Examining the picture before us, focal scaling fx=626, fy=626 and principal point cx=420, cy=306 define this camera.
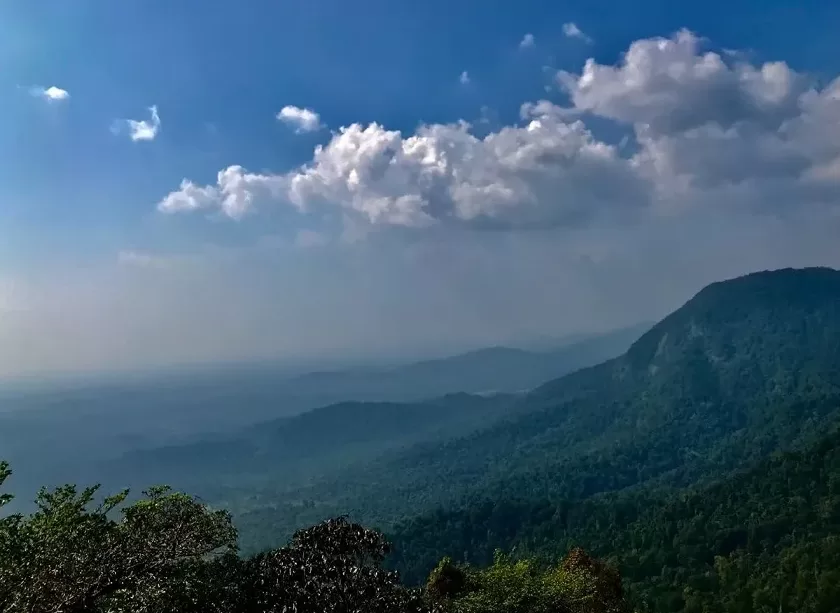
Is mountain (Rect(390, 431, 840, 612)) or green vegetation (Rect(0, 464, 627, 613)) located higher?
green vegetation (Rect(0, 464, 627, 613))

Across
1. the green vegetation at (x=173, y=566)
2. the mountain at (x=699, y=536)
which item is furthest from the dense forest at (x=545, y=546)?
the mountain at (x=699, y=536)

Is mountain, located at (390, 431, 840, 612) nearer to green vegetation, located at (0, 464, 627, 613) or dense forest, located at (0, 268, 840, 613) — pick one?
dense forest, located at (0, 268, 840, 613)

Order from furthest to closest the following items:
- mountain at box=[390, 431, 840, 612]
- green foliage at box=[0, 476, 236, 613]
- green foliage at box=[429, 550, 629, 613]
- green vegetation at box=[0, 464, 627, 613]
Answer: mountain at box=[390, 431, 840, 612]
green foliage at box=[429, 550, 629, 613]
green foliage at box=[0, 476, 236, 613]
green vegetation at box=[0, 464, 627, 613]

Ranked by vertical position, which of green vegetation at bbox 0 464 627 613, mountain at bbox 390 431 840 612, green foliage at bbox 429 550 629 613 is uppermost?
green vegetation at bbox 0 464 627 613

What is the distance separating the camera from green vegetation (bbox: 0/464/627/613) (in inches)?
547

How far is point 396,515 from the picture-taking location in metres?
193

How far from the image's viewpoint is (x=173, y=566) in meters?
16.0

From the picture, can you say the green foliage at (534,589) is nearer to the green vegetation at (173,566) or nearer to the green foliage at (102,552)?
the green vegetation at (173,566)

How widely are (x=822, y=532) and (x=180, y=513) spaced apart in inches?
4380

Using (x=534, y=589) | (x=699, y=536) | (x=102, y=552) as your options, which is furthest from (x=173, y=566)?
(x=699, y=536)

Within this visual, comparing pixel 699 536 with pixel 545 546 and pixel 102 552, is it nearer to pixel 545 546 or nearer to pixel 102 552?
pixel 545 546

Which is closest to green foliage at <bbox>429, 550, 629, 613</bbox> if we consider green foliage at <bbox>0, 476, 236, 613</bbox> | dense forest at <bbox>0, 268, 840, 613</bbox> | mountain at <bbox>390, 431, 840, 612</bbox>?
dense forest at <bbox>0, 268, 840, 613</bbox>

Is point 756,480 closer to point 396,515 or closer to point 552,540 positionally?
point 552,540

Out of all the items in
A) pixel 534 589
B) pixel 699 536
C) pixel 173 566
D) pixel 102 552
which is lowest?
pixel 699 536
